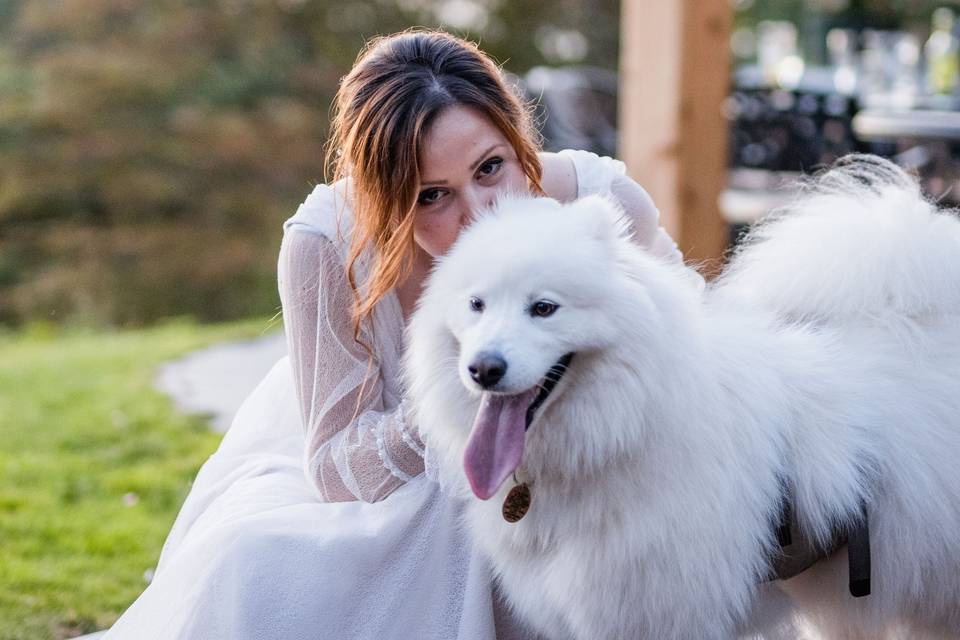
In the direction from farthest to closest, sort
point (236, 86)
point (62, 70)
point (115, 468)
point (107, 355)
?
point (236, 86)
point (62, 70)
point (107, 355)
point (115, 468)

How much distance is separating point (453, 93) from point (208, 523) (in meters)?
1.07

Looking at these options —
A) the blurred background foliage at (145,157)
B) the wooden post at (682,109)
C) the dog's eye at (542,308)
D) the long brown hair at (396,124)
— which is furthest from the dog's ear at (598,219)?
the blurred background foliage at (145,157)

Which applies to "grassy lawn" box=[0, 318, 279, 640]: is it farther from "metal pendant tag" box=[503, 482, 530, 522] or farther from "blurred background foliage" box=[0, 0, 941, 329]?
"blurred background foliage" box=[0, 0, 941, 329]

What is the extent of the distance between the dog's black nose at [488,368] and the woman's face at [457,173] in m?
0.52

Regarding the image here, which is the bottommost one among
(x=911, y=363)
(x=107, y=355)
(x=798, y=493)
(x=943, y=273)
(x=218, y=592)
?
(x=107, y=355)

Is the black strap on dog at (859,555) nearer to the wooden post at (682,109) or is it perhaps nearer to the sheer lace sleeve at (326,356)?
the sheer lace sleeve at (326,356)

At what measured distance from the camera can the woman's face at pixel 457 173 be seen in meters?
2.11

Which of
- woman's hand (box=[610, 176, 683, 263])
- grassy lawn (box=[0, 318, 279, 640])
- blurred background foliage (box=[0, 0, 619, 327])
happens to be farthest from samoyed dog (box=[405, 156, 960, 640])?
blurred background foliage (box=[0, 0, 619, 327])

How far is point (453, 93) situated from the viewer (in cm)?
214

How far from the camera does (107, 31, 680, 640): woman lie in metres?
2.05


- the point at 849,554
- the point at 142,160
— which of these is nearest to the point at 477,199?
the point at 849,554

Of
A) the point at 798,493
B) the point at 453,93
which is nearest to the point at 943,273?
the point at 798,493

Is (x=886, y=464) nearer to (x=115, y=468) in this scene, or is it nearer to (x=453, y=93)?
(x=453, y=93)

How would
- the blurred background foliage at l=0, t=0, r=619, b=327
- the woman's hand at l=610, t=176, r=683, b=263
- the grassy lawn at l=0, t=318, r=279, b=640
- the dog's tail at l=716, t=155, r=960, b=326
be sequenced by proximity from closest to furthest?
the dog's tail at l=716, t=155, r=960, b=326 → the woman's hand at l=610, t=176, r=683, b=263 → the grassy lawn at l=0, t=318, r=279, b=640 → the blurred background foliage at l=0, t=0, r=619, b=327
